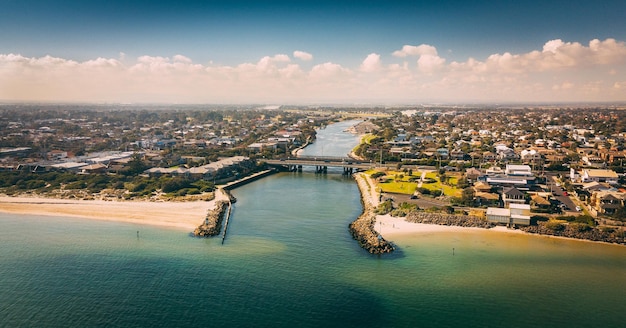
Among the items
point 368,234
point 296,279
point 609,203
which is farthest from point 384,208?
point 609,203

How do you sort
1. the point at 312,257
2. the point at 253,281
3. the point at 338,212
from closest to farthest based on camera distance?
the point at 253,281 → the point at 312,257 → the point at 338,212

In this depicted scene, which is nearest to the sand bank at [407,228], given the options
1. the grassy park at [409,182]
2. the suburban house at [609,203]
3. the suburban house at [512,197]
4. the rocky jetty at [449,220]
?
the rocky jetty at [449,220]

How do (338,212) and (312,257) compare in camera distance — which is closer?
(312,257)

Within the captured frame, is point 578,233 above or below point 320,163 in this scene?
below

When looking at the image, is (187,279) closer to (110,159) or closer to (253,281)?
(253,281)

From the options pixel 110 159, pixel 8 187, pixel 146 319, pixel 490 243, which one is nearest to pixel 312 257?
pixel 146 319

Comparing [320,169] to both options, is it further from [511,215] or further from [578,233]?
[578,233]

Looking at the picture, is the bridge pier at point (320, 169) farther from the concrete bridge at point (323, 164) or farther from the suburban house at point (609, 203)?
the suburban house at point (609, 203)

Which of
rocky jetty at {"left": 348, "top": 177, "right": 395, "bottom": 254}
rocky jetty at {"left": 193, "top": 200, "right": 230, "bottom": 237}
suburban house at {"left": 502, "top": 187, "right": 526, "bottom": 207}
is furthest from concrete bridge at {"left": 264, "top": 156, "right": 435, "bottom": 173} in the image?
rocky jetty at {"left": 193, "top": 200, "right": 230, "bottom": 237}
